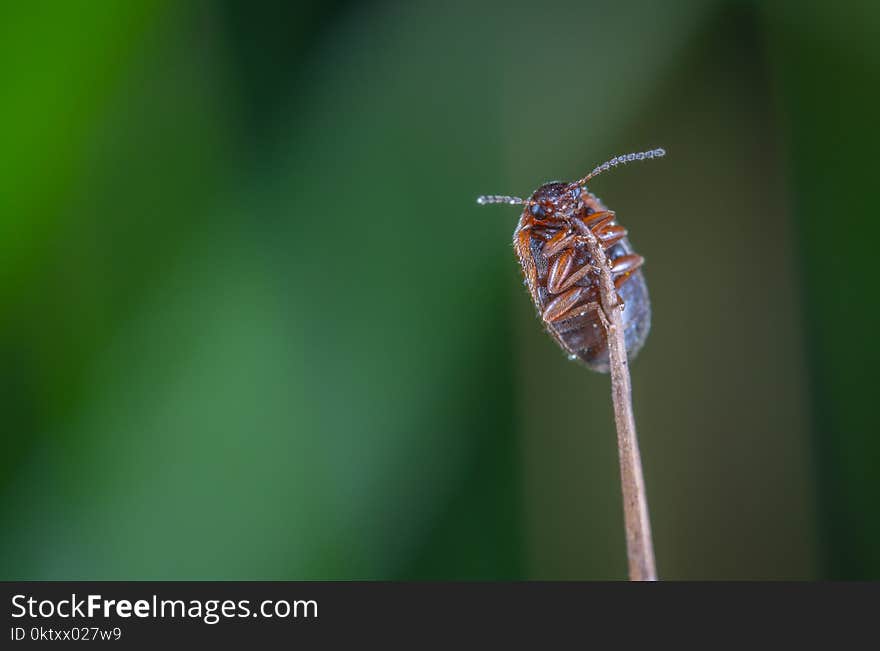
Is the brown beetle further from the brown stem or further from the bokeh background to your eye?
the bokeh background

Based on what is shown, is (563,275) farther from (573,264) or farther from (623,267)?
(623,267)

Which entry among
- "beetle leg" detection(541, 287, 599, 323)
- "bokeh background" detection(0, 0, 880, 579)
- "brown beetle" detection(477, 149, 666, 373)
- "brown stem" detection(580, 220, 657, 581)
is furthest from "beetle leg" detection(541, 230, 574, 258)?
"bokeh background" detection(0, 0, 880, 579)

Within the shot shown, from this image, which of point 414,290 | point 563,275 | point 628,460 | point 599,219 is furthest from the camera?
point 414,290

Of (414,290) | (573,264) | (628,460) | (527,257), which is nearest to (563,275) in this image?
(573,264)

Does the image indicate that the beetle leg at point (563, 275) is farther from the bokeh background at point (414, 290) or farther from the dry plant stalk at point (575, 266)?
the bokeh background at point (414, 290)

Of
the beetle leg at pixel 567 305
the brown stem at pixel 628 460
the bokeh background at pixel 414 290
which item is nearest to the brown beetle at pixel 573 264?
the beetle leg at pixel 567 305
